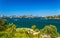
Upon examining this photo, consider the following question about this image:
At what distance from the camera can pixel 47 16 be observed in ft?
18.3

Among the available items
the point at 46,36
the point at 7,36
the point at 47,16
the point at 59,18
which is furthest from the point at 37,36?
the point at 59,18

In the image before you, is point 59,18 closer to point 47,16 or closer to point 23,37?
point 47,16

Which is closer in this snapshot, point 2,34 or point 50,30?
point 2,34

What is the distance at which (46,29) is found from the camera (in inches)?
153

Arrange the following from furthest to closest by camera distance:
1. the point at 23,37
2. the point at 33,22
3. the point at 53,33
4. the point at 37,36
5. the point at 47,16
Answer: the point at 33,22
the point at 47,16
the point at 53,33
the point at 37,36
the point at 23,37

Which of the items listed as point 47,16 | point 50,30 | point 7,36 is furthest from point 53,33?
point 47,16

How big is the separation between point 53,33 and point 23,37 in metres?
1.06

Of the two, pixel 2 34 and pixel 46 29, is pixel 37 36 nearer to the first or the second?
pixel 46 29

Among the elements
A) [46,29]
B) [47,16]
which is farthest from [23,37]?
[47,16]

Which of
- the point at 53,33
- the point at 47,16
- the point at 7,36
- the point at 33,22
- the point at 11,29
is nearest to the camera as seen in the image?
the point at 7,36

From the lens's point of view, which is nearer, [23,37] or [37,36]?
[23,37]

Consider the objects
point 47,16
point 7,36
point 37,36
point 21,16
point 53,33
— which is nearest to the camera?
point 7,36

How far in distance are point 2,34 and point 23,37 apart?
0.36m

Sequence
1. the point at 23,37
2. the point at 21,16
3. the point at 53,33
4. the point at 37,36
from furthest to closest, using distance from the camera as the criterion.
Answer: the point at 21,16 < the point at 53,33 < the point at 37,36 < the point at 23,37
